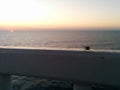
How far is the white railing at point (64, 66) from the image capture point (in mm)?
1834

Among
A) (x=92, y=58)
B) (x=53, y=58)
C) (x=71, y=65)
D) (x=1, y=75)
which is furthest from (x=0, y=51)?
(x=92, y=58)

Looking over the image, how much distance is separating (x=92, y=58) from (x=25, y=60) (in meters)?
0.63

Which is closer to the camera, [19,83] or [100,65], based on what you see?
[100,65]

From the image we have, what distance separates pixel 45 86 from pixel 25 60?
1070 millimetres

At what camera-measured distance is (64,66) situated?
198 cm

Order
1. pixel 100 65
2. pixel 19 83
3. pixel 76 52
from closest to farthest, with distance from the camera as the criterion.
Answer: pixel 100 65 → pixel 76 52 → pixel 19 83

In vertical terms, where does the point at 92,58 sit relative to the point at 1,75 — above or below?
above

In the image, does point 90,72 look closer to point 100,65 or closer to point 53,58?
point 100,65

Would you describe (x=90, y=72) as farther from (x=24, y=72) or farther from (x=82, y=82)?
(x=24, y=72)

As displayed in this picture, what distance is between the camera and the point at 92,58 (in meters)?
1.89

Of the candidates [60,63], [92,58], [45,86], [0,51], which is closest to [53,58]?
[60,63]

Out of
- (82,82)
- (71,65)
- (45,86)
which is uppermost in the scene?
(71,65)

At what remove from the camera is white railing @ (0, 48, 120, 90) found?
72.2 inches

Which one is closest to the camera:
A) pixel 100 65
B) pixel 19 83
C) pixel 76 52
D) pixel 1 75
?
pixel 100 65
